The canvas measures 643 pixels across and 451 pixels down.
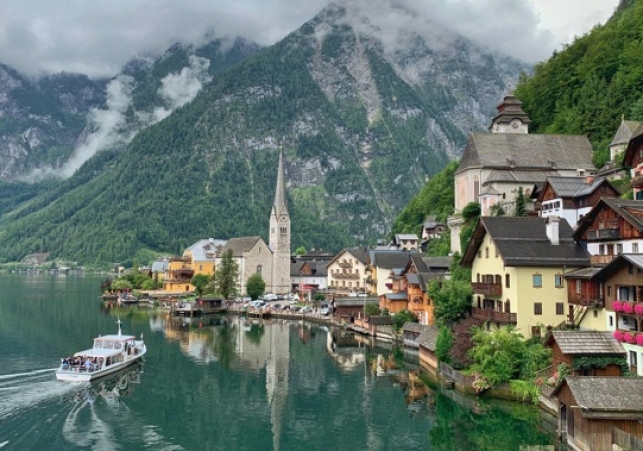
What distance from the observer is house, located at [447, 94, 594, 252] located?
241ft

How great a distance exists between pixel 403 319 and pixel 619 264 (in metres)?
38.5

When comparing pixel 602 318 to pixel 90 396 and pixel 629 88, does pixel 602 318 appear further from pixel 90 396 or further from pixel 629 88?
pixel 629 88

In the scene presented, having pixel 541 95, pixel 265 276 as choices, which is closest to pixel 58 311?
pixel 265 276

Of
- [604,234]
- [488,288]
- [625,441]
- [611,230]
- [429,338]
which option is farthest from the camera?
[429,338]

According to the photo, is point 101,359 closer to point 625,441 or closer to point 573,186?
point 625,441

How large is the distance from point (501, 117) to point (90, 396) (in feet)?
230

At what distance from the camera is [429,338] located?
57656 millimetres

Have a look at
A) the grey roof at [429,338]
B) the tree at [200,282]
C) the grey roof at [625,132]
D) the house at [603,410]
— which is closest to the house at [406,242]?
the tree at [200,282]

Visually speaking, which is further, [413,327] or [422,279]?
[422,279]

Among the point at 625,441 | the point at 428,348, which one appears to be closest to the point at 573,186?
the point at 428,348

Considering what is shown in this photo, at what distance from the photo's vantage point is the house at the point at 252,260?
431 feet

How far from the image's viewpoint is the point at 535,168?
247 ft

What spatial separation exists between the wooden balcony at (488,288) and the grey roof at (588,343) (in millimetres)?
9548

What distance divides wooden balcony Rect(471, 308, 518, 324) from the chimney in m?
6.35
